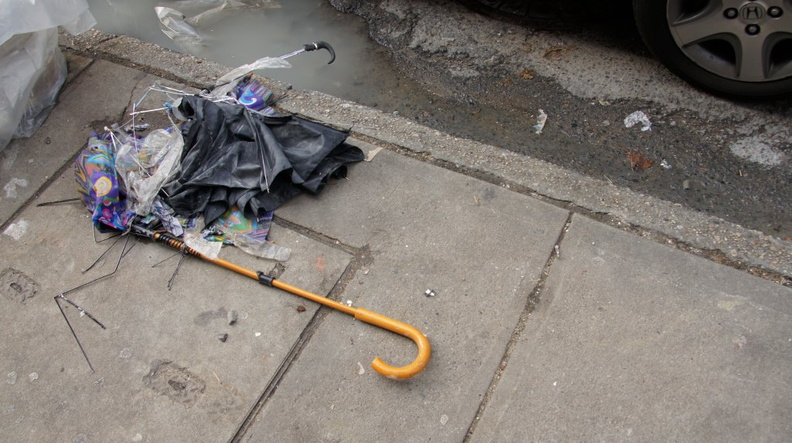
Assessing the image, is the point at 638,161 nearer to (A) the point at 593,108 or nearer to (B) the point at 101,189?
(A) the point at 593,108

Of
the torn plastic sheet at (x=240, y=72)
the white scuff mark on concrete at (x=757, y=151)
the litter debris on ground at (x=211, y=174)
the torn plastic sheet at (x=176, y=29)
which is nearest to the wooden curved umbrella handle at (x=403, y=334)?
the litter debris on ground at (x=211, y=174)

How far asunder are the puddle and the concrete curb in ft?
0.97

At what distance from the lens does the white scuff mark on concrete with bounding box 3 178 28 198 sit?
117 inches

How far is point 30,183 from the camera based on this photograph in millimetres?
3010

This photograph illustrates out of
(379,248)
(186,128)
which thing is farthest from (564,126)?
(186,128)

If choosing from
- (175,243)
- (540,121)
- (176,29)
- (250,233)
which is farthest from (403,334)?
(176,29)

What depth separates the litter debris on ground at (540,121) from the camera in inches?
122

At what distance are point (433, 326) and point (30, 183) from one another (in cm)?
217

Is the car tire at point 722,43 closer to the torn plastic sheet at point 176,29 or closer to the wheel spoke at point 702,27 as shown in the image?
the wheel spoke at point 702,27

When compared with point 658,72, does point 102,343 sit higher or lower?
lower

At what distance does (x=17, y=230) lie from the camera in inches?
111

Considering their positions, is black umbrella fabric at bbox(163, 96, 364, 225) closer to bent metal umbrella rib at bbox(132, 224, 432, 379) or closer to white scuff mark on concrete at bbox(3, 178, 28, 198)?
bent metal umbrella rib at bbox(132, 224, 432, 379)

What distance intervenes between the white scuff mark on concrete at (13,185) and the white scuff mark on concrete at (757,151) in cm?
351

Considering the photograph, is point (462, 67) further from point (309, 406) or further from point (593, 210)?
point (309, 406)
